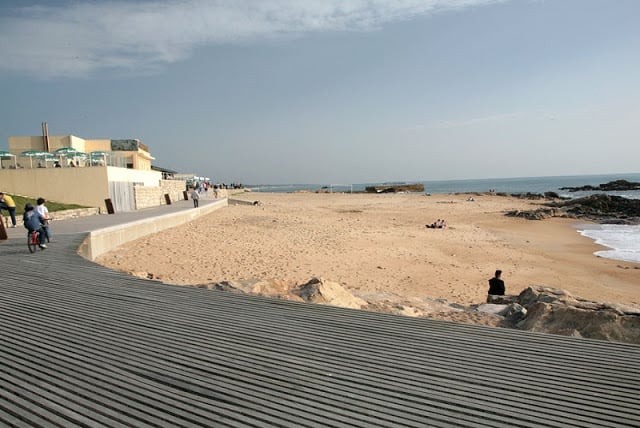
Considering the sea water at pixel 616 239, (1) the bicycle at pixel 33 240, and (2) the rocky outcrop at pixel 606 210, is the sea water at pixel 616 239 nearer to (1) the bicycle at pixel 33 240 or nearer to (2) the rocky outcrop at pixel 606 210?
(2) the rocky outcrop at pixel 606 210

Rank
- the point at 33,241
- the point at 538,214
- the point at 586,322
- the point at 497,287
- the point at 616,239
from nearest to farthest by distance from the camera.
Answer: the point at 586,322 → the point at 497,287 → the point at 33,241 → the point at 616,239 → the point at 538,214

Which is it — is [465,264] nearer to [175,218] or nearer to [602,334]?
[602,334]

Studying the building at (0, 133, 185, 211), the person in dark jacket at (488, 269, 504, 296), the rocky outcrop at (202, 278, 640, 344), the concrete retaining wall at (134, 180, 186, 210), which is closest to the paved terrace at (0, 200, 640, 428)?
the rocky outcrop at (202, 278, 640, 344)

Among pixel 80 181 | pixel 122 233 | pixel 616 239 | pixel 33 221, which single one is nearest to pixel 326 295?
pixel 33 221

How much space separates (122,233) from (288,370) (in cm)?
1199

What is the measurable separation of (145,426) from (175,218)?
699 inches

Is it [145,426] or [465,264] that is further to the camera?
[465,264]

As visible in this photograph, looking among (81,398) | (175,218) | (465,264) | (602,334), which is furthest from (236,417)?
(175,218)

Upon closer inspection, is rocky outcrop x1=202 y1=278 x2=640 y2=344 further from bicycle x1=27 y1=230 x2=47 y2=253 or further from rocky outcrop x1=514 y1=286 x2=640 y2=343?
bicycle x1=27 y1=230 x2=47 y2=253

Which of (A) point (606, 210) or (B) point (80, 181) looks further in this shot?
(A) point (606, 210)

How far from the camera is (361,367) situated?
400cm

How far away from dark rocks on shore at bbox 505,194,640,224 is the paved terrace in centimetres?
2764

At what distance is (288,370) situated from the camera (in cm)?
391

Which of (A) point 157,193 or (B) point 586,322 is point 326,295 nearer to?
(B) point 586,322
